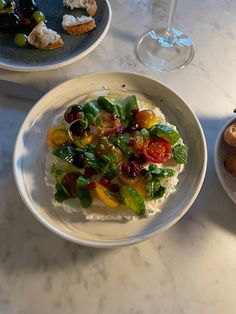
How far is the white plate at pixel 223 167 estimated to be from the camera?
103 centimetres

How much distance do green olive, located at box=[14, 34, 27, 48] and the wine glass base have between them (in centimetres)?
36

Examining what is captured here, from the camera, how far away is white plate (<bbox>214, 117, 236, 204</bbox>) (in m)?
1.03

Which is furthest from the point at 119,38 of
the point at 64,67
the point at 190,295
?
the point at 190,295

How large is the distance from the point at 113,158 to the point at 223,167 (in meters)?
0.28

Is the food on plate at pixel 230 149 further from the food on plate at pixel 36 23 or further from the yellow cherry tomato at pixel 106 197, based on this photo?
the food on plate at pixel 36 23

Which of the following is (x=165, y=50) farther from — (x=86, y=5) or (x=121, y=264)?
(x=121, y=264)

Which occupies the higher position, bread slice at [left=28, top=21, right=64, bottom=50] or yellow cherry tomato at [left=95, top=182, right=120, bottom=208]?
bread slice at [left=28, top=21, right=64, bottom=50]

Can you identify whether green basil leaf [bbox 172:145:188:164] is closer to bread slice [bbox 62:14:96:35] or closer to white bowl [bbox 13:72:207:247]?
white bowl [bbox 13:72:207:247]

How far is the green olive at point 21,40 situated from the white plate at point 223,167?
64 centimetres

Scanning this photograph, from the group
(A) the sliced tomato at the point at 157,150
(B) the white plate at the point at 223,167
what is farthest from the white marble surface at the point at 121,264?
(A) the sliced tomato at the point at 157,150

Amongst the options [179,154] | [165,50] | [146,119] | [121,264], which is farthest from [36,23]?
[121,264]

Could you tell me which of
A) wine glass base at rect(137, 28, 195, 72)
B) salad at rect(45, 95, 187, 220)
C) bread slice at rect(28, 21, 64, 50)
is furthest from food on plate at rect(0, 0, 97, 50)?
salad at rect(45, 95, 187, 220)

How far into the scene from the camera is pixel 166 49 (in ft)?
4.51

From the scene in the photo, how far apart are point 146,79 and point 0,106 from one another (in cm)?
42
